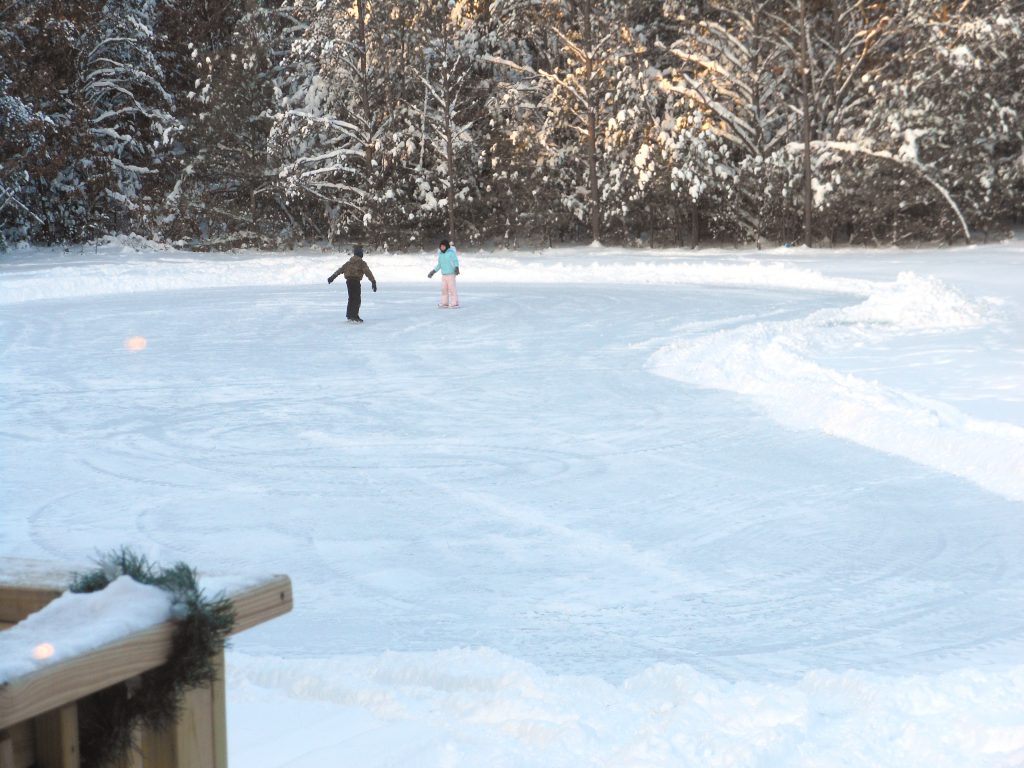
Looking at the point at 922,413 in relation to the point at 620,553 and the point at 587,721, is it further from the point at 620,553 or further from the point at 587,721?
the point at 587,721

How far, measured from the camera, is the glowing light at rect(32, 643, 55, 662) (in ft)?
6.54

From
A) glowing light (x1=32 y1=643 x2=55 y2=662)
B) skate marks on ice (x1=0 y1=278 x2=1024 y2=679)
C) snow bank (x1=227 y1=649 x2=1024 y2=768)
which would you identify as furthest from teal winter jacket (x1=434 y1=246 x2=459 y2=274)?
glowing light (x1=32 y1=643 x2=55 y2=662)

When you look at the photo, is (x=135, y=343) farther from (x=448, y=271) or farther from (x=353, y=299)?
(x=448, y=271)

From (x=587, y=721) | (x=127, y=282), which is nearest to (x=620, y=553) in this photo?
(x=587, y=721)

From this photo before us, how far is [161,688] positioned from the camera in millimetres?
2197

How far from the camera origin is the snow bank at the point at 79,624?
2.00m

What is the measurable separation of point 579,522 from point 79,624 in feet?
17.4

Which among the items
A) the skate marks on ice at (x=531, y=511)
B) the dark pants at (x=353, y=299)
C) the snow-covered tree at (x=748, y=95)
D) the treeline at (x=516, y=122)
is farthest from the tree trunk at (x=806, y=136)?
the skate marks on ice at (x=531, y=511)

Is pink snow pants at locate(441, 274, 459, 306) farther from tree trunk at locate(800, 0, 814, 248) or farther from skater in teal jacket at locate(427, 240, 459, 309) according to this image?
tree trunk at locate(800, 0, 814, 248)

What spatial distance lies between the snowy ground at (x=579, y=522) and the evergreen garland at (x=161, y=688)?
1.12 meters

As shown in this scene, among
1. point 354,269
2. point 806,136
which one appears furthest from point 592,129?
Answer: point 354,269

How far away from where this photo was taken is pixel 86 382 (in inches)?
523

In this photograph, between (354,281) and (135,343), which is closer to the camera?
(135,343)

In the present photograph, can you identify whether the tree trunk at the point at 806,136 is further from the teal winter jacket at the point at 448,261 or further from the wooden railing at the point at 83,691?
the wooden railing at the point at 83,691
